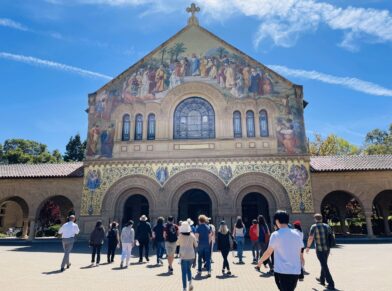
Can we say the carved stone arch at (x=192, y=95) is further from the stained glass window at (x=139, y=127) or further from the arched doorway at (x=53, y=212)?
the arched doorway at (x=53, y=212)

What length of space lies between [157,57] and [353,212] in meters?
25.7

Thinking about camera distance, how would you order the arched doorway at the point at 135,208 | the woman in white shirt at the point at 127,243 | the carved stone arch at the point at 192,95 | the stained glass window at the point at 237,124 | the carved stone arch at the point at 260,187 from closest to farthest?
the woman in white shirt at the point at 127,243
the carved stone arch at the point at 260,187
the stained glass window at the point at 237,124
the carved stone arch at the point at 192,95
the arched doorway at the point at 135,208

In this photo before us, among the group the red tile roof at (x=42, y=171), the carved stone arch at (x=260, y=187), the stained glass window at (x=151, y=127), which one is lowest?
the carved stone arch at (x=260, y=187)

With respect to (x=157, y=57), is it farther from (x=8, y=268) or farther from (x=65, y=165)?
(x=8, y=268)

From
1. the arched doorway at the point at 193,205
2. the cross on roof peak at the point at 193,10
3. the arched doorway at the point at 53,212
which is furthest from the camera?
the arched doorway at the point at 53,212

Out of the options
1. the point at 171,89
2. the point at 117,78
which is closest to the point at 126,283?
the point at 171,89

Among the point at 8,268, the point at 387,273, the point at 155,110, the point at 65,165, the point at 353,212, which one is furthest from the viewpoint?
the point at 353,212

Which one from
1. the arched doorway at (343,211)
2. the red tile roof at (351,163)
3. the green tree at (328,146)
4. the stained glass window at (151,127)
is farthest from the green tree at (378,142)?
the stained glass window at (151,127)

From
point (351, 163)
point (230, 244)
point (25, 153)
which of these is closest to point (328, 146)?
Result: point (351, 163)

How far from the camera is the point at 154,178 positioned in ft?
66.7

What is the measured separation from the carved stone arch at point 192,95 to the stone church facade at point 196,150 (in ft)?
0.24

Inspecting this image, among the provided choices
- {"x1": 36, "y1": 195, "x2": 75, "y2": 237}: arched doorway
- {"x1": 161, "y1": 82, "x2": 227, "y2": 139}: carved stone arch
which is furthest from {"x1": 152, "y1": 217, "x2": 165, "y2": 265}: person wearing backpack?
{"x1": 36, "y1": 195, "x2": 75, "y2": 237}: arched doorway

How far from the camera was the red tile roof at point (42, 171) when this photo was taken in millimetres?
22000

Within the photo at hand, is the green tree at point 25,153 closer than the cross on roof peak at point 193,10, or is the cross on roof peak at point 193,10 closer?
the cross on roof peak at point 193,10
